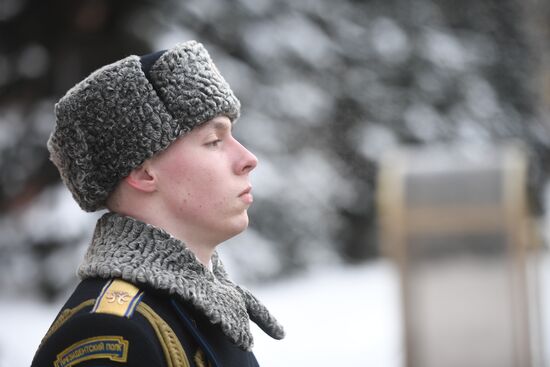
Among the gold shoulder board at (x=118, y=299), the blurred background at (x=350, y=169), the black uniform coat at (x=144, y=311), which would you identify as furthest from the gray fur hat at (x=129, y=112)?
the blurred background at (x=350, y=169)

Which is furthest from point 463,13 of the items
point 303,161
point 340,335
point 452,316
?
point 452,316

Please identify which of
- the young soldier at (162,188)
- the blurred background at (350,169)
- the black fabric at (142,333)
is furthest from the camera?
the blurred background at (350,169)

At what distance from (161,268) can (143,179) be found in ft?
0.62

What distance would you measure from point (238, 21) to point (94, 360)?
314 inches

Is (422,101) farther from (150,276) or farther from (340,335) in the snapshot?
(150,276)

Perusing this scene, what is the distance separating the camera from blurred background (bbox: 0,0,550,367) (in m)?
5.70

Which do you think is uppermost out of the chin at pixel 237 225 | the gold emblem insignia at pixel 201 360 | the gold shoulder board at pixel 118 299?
the chin at pixel 237 225

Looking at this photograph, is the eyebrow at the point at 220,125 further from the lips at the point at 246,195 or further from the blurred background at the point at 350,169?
the blurred background at the point at 350,169

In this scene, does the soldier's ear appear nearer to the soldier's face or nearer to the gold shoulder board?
the soldier's face

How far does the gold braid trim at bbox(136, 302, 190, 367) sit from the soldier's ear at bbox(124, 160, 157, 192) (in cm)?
25

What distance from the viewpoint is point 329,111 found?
11531mm

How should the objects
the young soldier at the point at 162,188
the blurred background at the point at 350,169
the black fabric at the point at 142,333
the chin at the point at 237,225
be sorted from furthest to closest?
the blurred background at the point at 350,169
the chin at the point at 237,225
the young soldier at the point at 162,188
the black fabric at the point at 142,333

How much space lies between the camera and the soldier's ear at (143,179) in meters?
2.10

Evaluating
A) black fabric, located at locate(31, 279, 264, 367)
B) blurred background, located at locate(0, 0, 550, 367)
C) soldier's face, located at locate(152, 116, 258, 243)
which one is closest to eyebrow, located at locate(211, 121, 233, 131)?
soldier's face, located at locate(152, 116, 258, 243)
